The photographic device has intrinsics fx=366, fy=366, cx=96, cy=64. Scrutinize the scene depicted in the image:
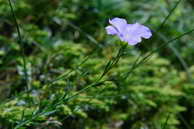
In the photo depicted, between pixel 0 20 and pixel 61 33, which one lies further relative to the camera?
pixel 61 33

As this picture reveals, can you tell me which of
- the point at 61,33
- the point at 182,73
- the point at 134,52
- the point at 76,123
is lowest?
the point at 76,123

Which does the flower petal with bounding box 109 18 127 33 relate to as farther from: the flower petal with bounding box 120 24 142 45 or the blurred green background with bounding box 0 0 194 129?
the blurred green background with bounding box 0 0 194 129

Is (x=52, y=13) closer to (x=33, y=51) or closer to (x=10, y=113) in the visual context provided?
(x=33, y=51)

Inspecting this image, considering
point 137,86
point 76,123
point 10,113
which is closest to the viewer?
point 10,113

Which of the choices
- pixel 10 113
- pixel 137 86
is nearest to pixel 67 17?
pixel 137 86

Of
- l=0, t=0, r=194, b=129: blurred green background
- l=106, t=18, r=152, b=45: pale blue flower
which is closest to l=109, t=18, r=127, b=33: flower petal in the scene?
l=106, t=18, r=152, b=45: pale blue flower

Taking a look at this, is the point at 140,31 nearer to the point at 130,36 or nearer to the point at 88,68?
the point at 130,36

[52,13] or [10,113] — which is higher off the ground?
[52,13]
